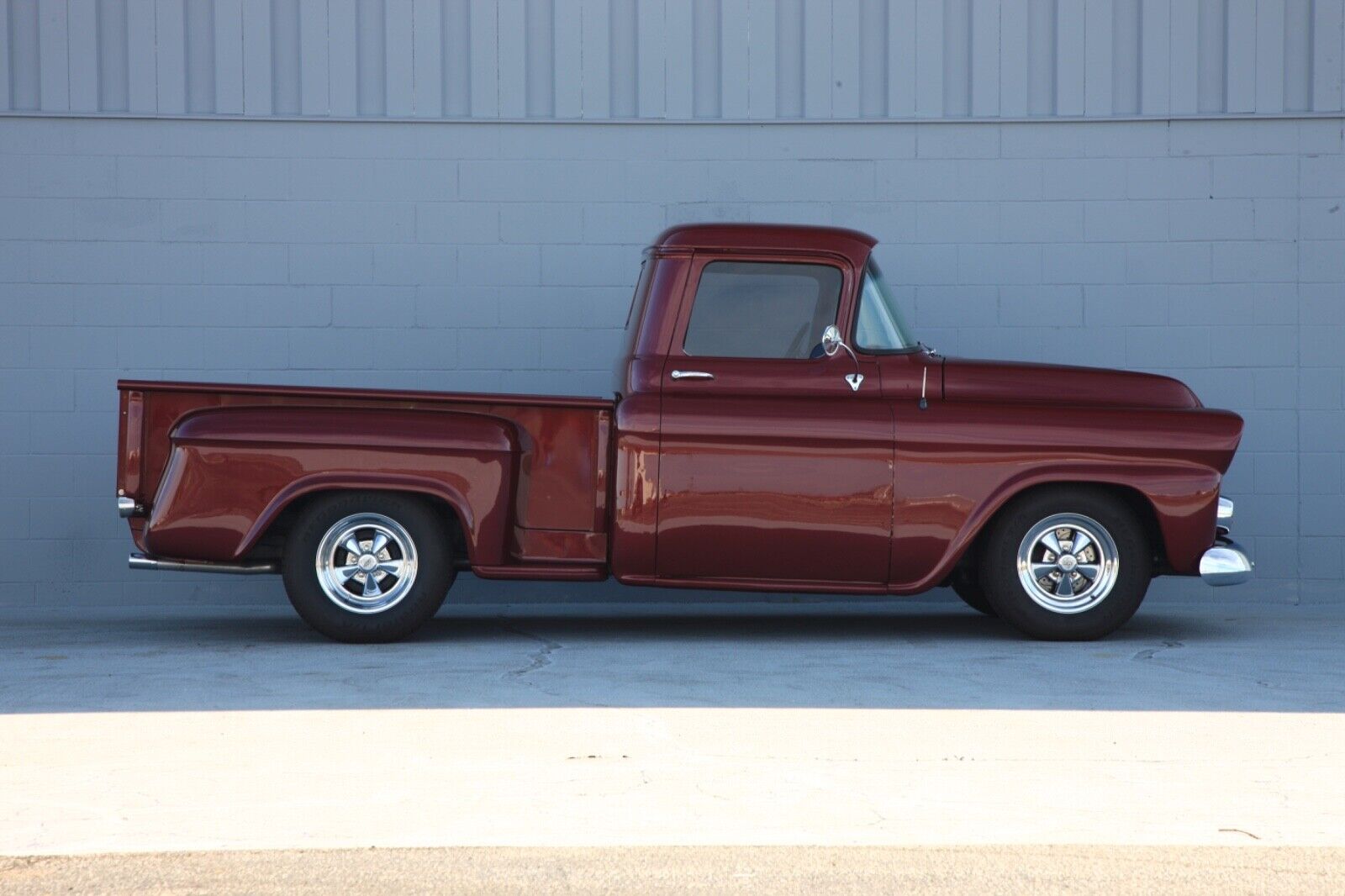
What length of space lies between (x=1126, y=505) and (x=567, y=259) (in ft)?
13.1

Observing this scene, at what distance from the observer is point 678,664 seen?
23.4 feet

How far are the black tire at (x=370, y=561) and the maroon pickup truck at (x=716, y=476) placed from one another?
0.04ft

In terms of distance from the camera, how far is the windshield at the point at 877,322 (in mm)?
7887

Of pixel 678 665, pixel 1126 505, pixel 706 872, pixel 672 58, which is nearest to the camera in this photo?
pixel 706 872

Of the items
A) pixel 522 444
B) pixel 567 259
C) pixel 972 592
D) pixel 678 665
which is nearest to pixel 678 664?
pixel 678 665

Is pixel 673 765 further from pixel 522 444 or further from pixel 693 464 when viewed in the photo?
pixel 522 444

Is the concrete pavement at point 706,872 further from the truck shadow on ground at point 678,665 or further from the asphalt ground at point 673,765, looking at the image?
the truck shadow on ground at point 678,665

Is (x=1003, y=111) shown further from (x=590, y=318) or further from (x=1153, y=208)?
(x=590, y=318)

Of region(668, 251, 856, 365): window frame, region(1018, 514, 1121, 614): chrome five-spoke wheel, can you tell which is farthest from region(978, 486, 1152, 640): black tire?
region(668, 251, 856, 365): window frame

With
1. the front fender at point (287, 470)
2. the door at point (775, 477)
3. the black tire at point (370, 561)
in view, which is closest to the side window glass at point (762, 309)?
the door at point (775, 477)

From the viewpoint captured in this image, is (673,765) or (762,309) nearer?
(673,765)

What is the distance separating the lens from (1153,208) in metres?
10.3

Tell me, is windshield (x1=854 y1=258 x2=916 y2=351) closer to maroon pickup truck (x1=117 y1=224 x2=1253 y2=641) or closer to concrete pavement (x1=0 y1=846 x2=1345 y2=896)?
maroon pickup truck (x1=117 y1=224 x2=1253 y2=641)

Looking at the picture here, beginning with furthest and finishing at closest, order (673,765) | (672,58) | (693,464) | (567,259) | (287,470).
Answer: (672,58) → (567,259) → (693,464) → (287,470) → (673,765)
